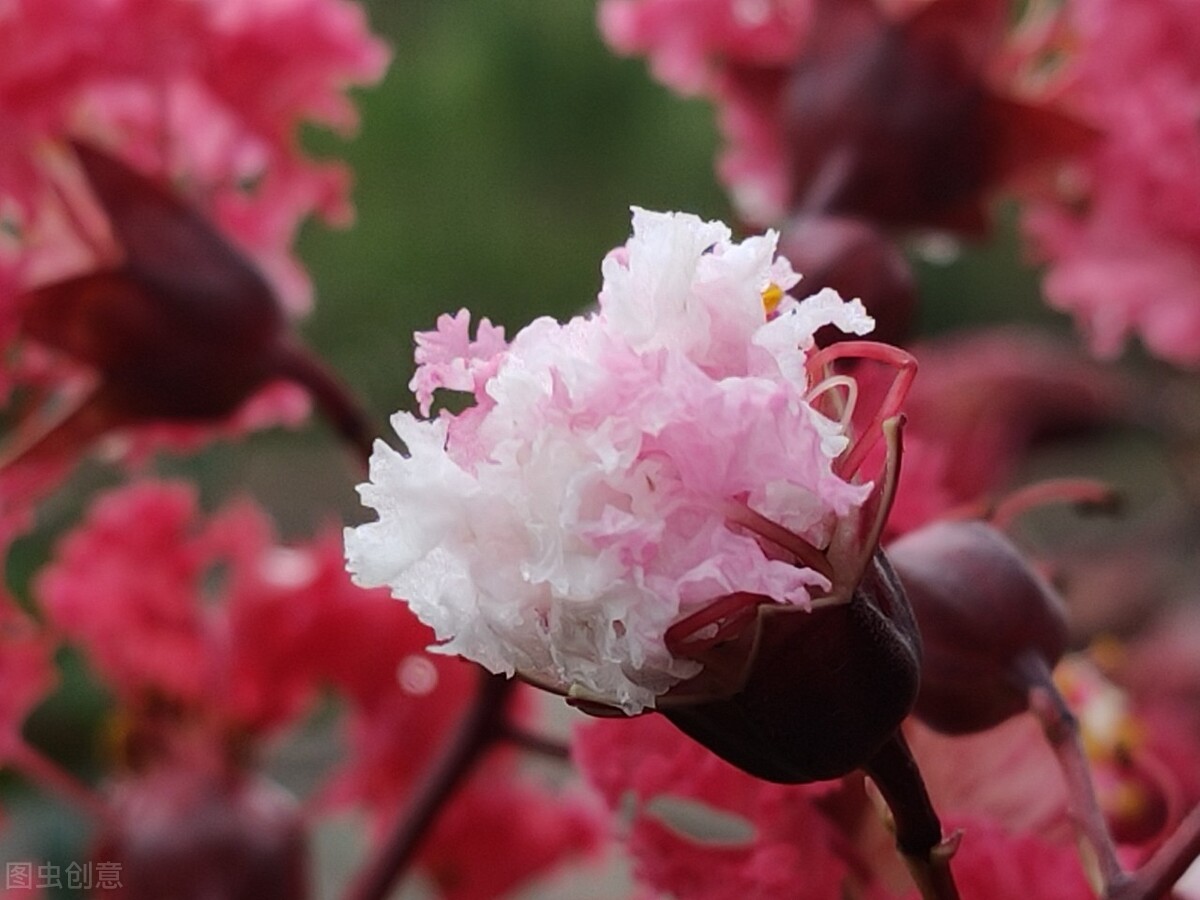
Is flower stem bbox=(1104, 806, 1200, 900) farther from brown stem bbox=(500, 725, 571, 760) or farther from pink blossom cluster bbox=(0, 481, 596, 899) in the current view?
pink blossom cluster bbox=(0, 481, 596, 899)

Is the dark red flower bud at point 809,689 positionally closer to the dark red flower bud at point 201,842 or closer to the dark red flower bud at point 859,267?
the dark red flower bud at point 859,267

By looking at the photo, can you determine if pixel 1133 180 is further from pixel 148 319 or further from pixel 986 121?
pixel 148 319

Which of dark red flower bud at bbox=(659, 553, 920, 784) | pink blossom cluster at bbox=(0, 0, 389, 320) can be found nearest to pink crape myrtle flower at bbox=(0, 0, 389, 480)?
pink blossom cluster at bbox=(0, 0, 389, 320)

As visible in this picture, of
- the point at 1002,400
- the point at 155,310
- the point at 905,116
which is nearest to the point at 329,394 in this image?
the point at 155,310

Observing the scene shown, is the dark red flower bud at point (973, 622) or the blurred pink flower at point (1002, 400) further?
the blurred pink flower at point (1002, 400)

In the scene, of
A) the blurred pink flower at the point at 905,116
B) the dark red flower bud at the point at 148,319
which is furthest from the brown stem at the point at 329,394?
the blurred pink flower at the point at 905,116

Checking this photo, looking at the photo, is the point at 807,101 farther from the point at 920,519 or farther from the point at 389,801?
the point at 389,801

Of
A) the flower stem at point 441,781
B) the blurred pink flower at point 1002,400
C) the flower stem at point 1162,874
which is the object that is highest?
the flower stem at point 1162,874
